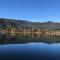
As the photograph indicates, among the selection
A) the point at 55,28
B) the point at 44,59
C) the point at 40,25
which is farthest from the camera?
the point at 40,25

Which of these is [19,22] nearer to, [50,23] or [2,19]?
[2,19]

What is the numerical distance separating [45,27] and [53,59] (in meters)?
92.8

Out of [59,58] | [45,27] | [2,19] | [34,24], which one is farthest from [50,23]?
[59,58]

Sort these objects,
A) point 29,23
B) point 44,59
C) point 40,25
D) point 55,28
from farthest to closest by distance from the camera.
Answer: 1. point 29,23
2. point 40,25
3. point 55,28
4. point 44,59

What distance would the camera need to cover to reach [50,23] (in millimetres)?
107312

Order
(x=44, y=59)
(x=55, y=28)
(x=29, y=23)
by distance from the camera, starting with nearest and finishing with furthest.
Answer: (x=44, y=59), (x=55, y=28), (x=29, y=23)

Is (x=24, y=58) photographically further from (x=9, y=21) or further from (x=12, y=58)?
(x=9, y=21)

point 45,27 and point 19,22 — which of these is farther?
point 19,22

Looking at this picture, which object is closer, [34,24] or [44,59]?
[44,59]

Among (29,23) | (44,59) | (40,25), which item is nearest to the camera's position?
(44,59)

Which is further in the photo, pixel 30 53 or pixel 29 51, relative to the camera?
pixel 29 51

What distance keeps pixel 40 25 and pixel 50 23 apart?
6416 millimetres

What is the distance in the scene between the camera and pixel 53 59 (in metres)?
14.1

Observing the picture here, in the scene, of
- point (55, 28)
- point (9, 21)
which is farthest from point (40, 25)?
point (9, 21)
